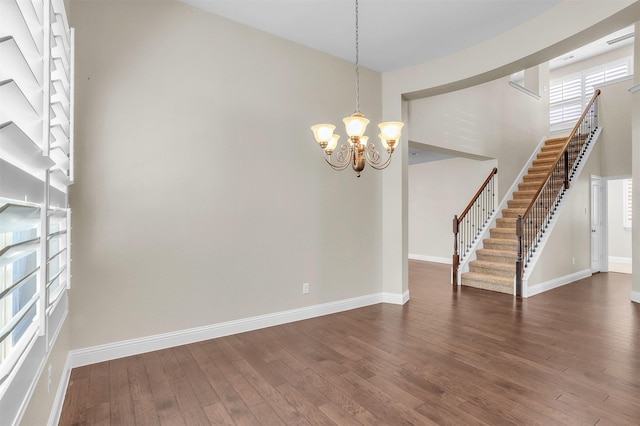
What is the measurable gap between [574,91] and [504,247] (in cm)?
671

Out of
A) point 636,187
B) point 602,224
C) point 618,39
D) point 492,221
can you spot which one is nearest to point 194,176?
point 636,187

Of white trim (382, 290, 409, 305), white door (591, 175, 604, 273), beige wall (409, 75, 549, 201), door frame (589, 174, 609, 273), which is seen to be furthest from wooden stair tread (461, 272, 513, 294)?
white door (591, 175, 604, 273)

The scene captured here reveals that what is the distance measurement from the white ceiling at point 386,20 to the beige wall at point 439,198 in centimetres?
459

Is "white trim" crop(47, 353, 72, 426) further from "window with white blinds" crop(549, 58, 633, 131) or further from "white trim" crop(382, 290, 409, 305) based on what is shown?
"window with white blinds" crop(549, 58, 633, 131)

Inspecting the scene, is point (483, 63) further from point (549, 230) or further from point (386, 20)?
point (549, 230)

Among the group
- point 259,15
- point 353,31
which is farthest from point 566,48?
point 259,15

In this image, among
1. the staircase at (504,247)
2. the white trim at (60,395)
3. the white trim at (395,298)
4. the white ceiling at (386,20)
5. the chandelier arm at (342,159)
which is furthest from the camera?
the staircase at (504,247)

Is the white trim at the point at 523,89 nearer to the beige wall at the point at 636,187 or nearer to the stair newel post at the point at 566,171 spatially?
the stair newel post at the point at 566,171

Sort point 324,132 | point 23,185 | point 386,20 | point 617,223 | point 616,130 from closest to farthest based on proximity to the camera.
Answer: point 23,185 → point 324,132 → point 386,20 → point 616,130 → point 617,223

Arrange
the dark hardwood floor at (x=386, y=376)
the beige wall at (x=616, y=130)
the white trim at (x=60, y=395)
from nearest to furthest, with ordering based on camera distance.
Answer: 1. the white trim at (x=60, y=395)
2. the dark hardwood floor at (x=386, y=376)
3. the beige wall at (x=616, y=130)

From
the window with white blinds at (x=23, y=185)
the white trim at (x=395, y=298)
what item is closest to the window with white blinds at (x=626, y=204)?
the white trim at (x=395, y=298)

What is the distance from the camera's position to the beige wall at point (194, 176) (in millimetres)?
2869

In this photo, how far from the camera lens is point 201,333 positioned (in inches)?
131

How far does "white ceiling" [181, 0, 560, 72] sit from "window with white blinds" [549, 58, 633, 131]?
7751 mm
